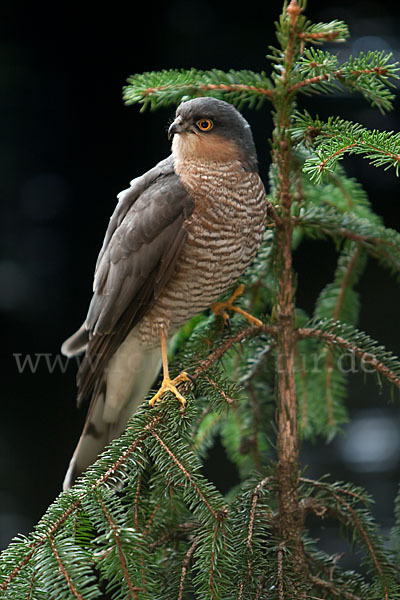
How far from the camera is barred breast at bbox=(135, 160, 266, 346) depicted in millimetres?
1038

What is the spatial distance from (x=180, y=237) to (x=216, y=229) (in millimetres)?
62

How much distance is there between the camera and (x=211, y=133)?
1.06 metres

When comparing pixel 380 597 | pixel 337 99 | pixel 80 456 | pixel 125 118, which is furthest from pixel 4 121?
pixel 380 597

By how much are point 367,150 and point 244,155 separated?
361mm

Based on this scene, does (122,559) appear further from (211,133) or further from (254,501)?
(211,133)

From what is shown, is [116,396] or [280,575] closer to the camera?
[280,575]

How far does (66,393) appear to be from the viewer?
198 cm

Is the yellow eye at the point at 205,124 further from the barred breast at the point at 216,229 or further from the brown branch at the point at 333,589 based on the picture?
the brown branch at the point at 333,589

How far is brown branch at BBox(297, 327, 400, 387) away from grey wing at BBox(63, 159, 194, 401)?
25 cm

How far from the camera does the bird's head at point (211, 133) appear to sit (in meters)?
1.04

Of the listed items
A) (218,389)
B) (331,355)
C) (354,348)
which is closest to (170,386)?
(218,389)

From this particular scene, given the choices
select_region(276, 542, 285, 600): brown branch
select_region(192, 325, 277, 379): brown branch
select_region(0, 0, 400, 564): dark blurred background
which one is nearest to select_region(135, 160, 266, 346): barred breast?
select_region(192, 325, 277, 379): brown branch

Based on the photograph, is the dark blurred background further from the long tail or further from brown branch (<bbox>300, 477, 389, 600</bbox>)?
brown branch (<bbox>300, 477, 389, 600</bbox>)

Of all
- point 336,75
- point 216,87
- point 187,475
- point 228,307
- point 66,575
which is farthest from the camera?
point 228,307
